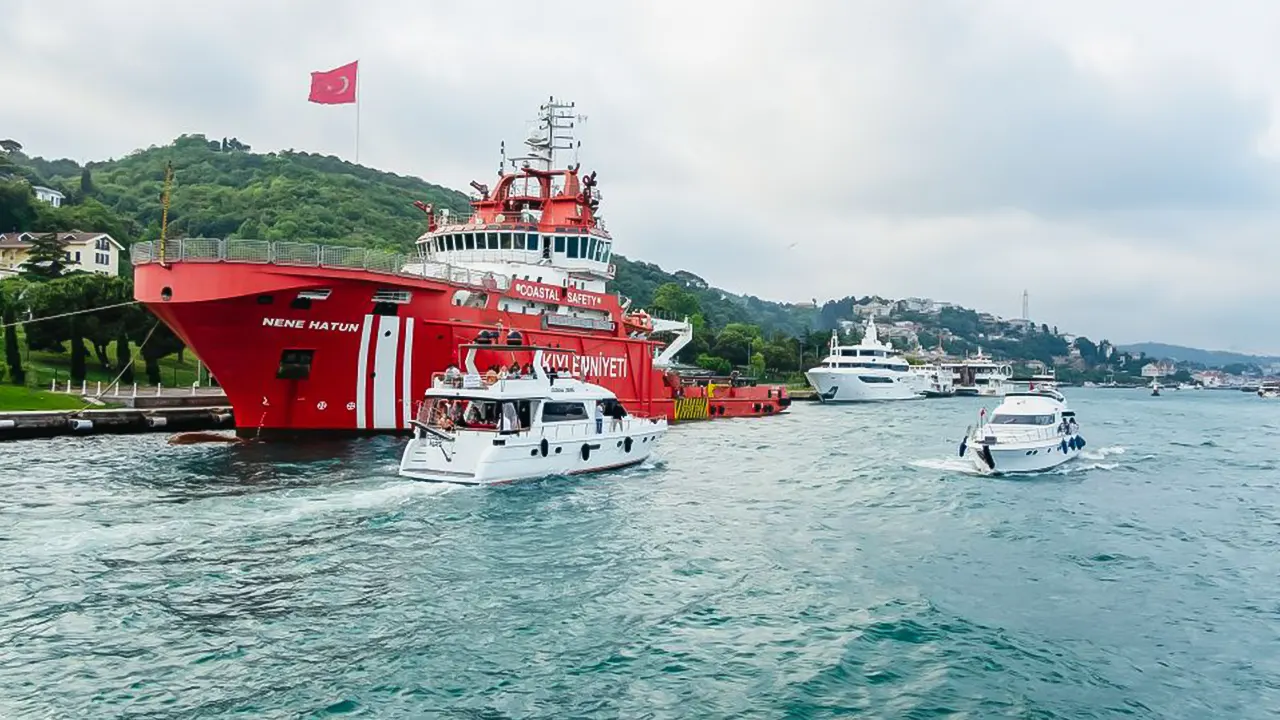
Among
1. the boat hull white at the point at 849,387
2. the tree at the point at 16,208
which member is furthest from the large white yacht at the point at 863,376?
the tree at the point at 16,208

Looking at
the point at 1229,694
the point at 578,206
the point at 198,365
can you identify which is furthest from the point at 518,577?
the point at 198,365

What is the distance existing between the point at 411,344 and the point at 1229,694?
24.7m

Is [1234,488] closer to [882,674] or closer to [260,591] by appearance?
[882,674]

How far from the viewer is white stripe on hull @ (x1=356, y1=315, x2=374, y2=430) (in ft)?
92.1

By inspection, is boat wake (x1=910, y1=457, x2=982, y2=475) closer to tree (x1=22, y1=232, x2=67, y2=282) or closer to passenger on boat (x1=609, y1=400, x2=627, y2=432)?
passenger on boat (x1=609, y1=400, x2=627, y2=432)

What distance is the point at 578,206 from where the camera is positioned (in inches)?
1591

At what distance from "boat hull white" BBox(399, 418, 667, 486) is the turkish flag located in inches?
703

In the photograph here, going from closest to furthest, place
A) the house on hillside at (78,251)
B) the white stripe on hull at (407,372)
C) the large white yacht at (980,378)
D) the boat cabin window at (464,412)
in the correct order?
the boat cabin window at (464,412) < the white stripe on hull at (407,372) < the house on hillside at (78,251) < the large white yacht at (980,378)

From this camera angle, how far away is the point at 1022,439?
27875mm

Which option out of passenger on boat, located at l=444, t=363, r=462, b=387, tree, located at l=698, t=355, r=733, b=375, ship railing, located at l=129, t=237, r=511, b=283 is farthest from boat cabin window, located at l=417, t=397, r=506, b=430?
tree, located at l=698, t=355, r=733, b=375

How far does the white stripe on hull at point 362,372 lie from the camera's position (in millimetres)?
28062

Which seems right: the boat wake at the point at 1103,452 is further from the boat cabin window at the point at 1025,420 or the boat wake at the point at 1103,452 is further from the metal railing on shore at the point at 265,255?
the metal railing on shore at the point at 265,255

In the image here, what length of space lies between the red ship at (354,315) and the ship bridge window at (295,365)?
0.03m

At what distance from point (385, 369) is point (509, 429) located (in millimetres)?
9109
